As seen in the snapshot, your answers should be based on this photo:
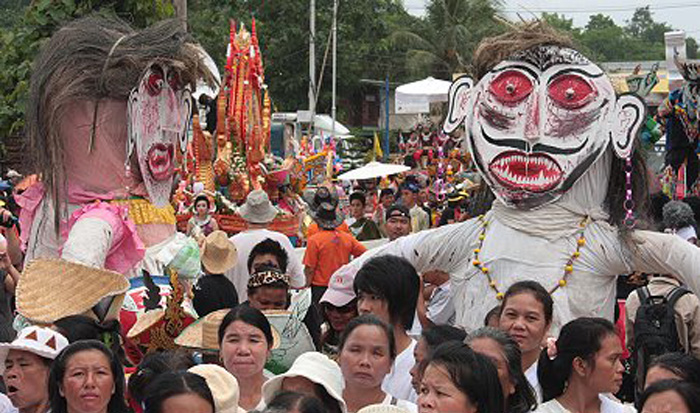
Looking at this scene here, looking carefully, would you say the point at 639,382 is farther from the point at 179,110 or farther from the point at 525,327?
the point at 179,110

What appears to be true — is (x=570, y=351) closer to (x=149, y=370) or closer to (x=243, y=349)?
(x=243, y=349)

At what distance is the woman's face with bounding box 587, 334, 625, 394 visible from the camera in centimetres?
539

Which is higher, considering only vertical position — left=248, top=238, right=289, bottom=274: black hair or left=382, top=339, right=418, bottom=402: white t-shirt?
left=248, top=238, right=289, bottom=274: black hair

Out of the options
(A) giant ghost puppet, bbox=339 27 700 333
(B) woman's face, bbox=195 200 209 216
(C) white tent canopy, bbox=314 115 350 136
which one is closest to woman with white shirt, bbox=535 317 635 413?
(A) giant ghost puppet, bbox=339 27 700 333

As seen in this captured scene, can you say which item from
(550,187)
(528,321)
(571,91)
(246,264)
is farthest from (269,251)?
(528,321)

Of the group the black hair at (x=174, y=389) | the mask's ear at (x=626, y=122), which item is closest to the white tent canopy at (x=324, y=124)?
the mask's ear at (x=626, y=122)

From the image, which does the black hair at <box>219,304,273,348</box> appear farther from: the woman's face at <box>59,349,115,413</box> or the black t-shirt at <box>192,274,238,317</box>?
the black t-shirt at <box>192,274,238,317</box>

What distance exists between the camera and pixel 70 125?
7465 millimetres

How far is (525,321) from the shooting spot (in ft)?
19.4

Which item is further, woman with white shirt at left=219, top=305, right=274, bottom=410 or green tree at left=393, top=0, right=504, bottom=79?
green tree at left=393, top=0, right=504, bottom=79

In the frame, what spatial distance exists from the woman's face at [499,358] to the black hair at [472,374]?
0.49 m

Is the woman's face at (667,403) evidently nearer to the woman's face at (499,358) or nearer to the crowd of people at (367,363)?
the crowd of people at (367,363)

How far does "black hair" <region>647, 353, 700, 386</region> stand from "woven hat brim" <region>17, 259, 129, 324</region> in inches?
107

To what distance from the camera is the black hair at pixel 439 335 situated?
5.57 metres
